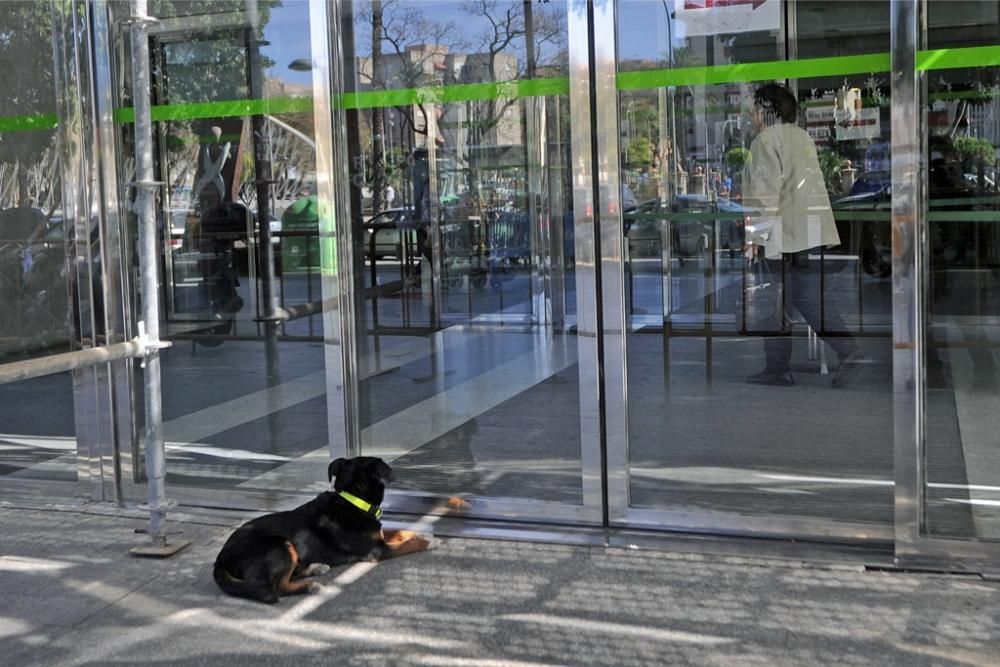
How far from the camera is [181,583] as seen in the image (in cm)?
445

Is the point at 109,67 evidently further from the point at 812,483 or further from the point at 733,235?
the point at 812,483

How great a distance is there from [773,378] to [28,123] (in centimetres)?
440

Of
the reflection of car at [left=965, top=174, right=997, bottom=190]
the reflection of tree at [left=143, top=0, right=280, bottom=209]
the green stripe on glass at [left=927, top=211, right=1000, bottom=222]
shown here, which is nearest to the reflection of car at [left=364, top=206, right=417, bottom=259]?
the reflection of tree at [left=143, top=0, right=280, bottom=209]

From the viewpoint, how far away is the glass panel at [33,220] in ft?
19.1

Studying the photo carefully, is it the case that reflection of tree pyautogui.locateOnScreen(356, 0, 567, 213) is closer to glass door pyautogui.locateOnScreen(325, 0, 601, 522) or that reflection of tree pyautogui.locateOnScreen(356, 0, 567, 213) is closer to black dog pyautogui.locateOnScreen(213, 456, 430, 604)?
glass door pyautogui.locateOnScreen(325, 0, 601, 522)

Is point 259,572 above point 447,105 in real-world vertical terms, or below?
below

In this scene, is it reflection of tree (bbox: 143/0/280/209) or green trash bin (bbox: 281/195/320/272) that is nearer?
green trash bin (bbox: 281/195/320/272)

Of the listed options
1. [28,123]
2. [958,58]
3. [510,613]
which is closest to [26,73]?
[28,123]

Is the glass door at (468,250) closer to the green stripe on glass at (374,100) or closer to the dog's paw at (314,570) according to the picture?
the green stripe on glass at (374,100)

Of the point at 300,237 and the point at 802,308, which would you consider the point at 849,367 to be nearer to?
the point at 802,308

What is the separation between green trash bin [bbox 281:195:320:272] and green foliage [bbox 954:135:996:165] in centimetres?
378

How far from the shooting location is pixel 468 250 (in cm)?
592

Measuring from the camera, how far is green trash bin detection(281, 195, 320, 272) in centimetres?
556

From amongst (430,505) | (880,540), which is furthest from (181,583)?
(880,540)
